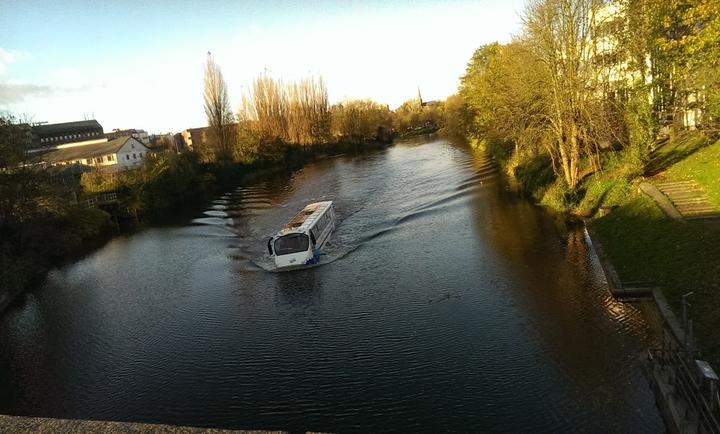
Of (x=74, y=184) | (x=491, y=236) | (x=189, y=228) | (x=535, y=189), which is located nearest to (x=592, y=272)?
(x=491, y=236)

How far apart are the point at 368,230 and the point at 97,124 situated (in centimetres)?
12659

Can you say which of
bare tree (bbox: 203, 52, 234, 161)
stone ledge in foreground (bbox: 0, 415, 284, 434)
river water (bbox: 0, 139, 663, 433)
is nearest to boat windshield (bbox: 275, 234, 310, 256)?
river water (bbox: 0, 139, 663, 433)

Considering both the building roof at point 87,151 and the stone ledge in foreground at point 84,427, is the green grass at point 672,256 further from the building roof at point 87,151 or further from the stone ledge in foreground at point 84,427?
the building roof at point 87,151

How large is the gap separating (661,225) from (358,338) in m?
12.4

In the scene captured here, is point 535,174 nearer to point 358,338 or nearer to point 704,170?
point 704,170

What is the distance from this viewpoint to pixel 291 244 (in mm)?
23828

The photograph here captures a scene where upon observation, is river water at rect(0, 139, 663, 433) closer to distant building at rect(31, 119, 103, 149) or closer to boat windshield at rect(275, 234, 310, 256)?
boat windshield at rect(275, 234, 310, 256)

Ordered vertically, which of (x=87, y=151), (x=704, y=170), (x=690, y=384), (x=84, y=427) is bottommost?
(x=84, y=427)

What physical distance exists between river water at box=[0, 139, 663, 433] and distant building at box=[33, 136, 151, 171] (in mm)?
44648

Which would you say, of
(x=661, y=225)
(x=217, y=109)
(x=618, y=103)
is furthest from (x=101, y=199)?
(x=661, y=225)

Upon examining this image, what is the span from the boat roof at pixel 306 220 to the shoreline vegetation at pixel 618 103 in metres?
13.4

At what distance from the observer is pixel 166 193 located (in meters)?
51.9

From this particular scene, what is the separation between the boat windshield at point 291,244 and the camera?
77.8ft

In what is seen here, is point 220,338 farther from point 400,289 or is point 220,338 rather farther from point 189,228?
point 189,228
